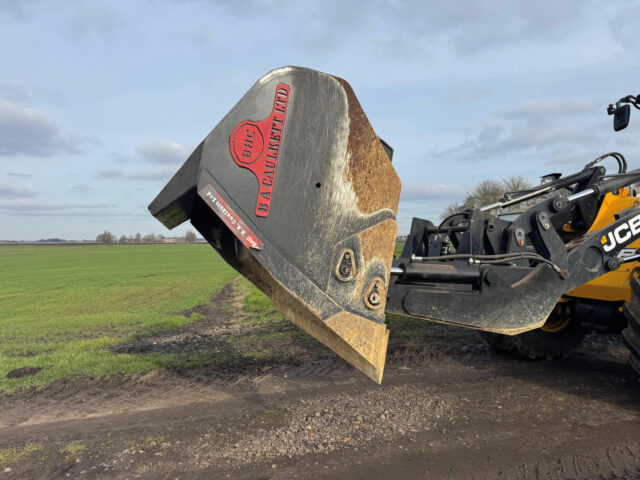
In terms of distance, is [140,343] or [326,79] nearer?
[326,79]

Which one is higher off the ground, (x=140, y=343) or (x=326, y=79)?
(x=326, y=79)

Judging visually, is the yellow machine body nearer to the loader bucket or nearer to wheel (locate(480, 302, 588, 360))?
wheel (locate(480, 302, 588, 360))

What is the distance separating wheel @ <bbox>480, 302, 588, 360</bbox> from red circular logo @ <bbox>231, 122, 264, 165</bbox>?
3.91 m

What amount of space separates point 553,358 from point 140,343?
5.71 metres

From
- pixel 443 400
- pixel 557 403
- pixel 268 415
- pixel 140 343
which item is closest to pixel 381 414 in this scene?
pixel 443 400

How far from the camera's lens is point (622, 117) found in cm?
421

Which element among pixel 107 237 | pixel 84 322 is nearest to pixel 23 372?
pixel 84 322

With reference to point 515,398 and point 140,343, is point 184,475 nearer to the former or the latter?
point 515,398

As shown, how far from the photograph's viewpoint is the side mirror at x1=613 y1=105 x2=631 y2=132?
417cm

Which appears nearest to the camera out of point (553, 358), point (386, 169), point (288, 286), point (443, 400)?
point (288, 286)

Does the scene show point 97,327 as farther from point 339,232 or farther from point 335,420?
point 339,232

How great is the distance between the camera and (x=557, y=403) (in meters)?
4.14

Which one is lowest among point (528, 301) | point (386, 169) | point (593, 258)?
point (528, 301)

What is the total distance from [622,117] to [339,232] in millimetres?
3267
